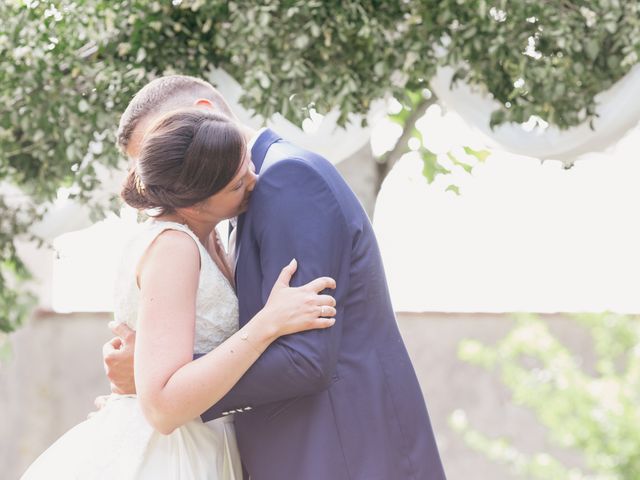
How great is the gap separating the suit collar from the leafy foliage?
3.30 metres

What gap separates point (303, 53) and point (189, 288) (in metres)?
2.11

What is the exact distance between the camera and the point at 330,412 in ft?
6.42

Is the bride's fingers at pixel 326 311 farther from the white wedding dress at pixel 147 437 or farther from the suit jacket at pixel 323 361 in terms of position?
the white wedding dress at pixel 147 437

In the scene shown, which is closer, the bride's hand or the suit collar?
the bride's hand

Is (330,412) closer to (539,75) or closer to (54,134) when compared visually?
(539,75)

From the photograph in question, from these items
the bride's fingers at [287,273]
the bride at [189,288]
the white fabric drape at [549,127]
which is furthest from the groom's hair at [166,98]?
the white fabric drape at [549,127]

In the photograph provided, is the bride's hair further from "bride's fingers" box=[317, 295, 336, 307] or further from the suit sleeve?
"bride's fingers" box=[317, 295, 336, 307]

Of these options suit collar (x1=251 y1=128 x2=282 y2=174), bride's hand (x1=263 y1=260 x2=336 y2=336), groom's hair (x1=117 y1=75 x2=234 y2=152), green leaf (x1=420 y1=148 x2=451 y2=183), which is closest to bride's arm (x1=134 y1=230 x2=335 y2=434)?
bride's hand (x1=263 y1=260 x2=336 y2=336)

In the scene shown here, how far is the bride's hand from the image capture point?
6.10 ft

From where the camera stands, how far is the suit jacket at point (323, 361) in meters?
1.90

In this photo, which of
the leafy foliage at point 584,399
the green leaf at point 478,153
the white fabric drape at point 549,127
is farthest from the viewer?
Result: the green leaf at point 478,153

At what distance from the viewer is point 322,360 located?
189 cm

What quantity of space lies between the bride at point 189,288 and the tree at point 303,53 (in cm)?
183

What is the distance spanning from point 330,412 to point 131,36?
2334 mm
